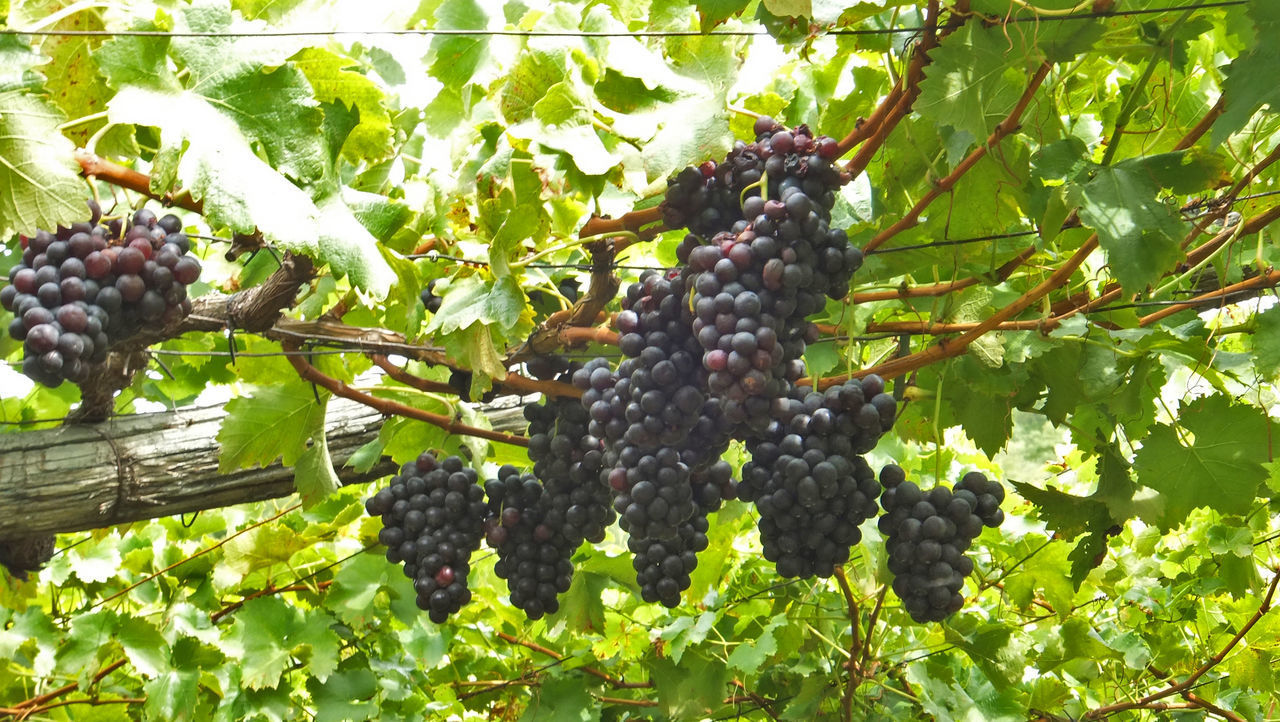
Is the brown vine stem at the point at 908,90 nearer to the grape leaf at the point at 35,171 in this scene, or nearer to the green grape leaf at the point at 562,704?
the grape leaf at the point at 35,171

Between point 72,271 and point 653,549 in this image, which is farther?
point 653,549

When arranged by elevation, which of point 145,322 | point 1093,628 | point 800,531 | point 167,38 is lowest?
point 1093,628

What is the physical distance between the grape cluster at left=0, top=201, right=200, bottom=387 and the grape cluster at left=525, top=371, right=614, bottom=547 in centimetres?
75

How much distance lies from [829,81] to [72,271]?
1538 mm

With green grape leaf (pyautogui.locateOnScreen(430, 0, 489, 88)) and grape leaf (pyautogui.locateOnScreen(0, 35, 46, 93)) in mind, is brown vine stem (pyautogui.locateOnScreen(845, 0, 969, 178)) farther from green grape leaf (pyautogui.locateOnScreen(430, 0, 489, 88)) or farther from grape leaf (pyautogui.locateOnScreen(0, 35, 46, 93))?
grape leaf (pyautogui.locateOnScreen(0, 35, 46, 93))

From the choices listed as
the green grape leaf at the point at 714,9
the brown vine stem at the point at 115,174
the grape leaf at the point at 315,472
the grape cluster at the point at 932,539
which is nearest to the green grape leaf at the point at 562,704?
the grape leaf at the point at 315,472

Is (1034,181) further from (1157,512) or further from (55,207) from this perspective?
(55,207)

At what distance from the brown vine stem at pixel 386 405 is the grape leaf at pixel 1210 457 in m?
1.27

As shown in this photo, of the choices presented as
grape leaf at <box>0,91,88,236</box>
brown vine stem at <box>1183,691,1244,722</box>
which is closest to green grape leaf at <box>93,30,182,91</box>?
grape leaf at <box>0,91,88,236</box>

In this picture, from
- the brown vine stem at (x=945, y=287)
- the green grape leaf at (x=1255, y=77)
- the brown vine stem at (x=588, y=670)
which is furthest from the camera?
the brown vine stem at (x=588, y=670)

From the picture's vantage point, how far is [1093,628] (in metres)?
3.19

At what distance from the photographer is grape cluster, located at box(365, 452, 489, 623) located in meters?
2.27

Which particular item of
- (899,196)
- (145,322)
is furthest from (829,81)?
(145,322)

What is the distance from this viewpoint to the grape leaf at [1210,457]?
189 centimetres
